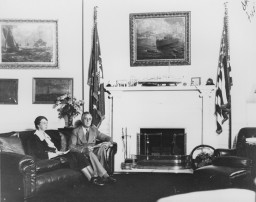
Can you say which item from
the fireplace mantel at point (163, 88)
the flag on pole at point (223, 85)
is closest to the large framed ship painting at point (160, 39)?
the fireplace mantel at point (163, 88)

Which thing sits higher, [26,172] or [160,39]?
[160,39]

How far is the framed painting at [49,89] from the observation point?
24.2ft

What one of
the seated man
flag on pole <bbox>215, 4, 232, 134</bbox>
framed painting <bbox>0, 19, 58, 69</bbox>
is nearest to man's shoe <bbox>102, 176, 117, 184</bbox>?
the seated man

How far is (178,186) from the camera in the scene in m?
5.61

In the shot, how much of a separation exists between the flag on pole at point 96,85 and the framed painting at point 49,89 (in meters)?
0.54

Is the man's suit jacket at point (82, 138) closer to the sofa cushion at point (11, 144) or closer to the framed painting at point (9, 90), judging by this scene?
the sofa cushion at point (11, 144)

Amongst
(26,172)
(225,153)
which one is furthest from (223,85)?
(26,172)

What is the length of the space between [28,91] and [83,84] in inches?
43.9

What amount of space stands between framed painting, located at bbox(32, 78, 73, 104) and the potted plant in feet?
0.87

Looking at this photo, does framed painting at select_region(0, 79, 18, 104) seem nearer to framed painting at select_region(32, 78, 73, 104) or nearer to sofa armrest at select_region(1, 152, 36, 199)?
framed painting at select_region(32, 78, 73, 104)

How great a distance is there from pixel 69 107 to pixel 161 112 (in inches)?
68.5

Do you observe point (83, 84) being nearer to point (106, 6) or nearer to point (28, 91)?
point (28, 91)

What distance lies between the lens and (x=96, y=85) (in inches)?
→ 274

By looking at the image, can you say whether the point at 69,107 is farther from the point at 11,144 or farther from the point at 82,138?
the point at 11,144
